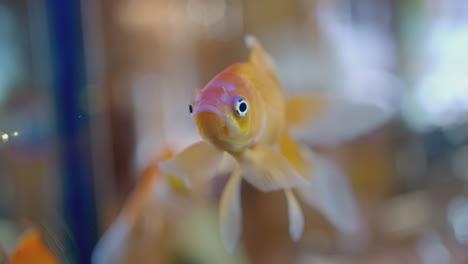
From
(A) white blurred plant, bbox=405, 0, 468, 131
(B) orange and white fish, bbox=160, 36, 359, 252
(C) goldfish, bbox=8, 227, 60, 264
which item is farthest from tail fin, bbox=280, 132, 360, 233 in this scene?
(A) white blurred plant, bbox=405, 0, 468, 131

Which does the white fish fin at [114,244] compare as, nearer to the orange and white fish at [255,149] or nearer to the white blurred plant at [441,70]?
the orange and white fish at [255,149]

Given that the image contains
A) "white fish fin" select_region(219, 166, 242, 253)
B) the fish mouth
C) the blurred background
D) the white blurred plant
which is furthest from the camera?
the white blurred plant

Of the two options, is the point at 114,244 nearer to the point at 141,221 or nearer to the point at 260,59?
the point at 141,221

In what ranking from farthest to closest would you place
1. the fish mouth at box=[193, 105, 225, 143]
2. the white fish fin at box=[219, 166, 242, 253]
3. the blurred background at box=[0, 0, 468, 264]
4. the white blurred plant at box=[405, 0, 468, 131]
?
1. the white blurred plant at box=[405, 0, 468, 131]
2. the blurred background at box=[0, 0, 468, 264]
3. the white fish fin at box=[219, 166, 242, 253]
4. the fish mouth at box=[193, 105, 225, 143]

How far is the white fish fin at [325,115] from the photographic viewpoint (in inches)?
16.7

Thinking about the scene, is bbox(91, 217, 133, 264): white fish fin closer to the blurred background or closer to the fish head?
the blurred background

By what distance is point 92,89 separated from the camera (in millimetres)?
796

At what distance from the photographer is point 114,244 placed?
44cm

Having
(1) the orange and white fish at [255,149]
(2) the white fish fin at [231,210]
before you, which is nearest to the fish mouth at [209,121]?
(1) the orange and white fish at [255,149]

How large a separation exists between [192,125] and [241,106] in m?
0.06

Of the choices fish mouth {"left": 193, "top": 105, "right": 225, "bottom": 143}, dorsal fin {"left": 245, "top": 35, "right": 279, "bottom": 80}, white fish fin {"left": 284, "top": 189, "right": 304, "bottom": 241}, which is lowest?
white fish fin {"left": 284, "top": 189, "right": 304, "bottom": 241}

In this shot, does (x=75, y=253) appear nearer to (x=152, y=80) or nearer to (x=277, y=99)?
(x=277, y=99)

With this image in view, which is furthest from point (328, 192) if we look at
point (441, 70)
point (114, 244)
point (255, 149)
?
point (441, 70)

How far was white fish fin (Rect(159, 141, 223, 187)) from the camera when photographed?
35 centimetres
